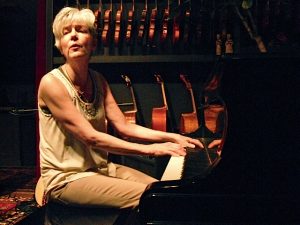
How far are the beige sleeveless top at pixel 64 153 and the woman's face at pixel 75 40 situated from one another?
0.35 feet

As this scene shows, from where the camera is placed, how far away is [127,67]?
12.8ft

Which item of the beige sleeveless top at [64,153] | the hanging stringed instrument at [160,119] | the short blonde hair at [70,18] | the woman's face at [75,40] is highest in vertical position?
the short blonde hair at [70,18]

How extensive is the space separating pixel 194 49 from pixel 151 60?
0.49 m

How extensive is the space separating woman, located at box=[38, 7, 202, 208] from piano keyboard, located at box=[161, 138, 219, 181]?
5cm

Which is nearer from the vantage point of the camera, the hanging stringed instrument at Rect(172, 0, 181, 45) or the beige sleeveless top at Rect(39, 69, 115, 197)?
the beige sleeveless top at Rect(39, 69, 115, 197)

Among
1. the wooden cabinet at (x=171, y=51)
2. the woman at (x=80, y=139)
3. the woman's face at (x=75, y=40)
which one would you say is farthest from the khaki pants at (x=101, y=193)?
the wooden cabinet at (x=171, y=51)

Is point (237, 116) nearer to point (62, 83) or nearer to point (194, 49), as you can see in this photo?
point (62, 83)

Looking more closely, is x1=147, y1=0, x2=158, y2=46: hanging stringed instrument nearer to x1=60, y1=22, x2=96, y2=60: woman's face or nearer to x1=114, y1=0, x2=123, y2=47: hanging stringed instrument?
x1=114, y1=0, x2=123, y2=47: hanging stringed instrument

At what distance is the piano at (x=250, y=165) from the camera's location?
112 cm

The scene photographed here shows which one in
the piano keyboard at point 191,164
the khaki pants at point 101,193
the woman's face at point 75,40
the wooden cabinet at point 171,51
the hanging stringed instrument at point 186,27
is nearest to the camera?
the piano keyboard at point 191,164

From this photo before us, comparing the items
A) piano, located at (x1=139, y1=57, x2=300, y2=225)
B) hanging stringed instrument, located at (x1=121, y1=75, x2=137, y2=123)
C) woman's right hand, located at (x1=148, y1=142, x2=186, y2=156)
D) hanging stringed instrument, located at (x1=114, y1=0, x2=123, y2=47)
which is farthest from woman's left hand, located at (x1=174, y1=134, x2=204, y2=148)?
hanging stringed instrument, located at (x1=114, y1=0, x2=123, y2=47)

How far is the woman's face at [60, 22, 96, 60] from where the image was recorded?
1791 millimetres

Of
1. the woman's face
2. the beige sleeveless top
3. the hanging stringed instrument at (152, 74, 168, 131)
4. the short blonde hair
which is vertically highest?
the short blonde hair

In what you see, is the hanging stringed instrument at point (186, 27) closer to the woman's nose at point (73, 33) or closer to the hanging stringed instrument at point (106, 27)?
the hanging stringed instrument at point (106, 27)
